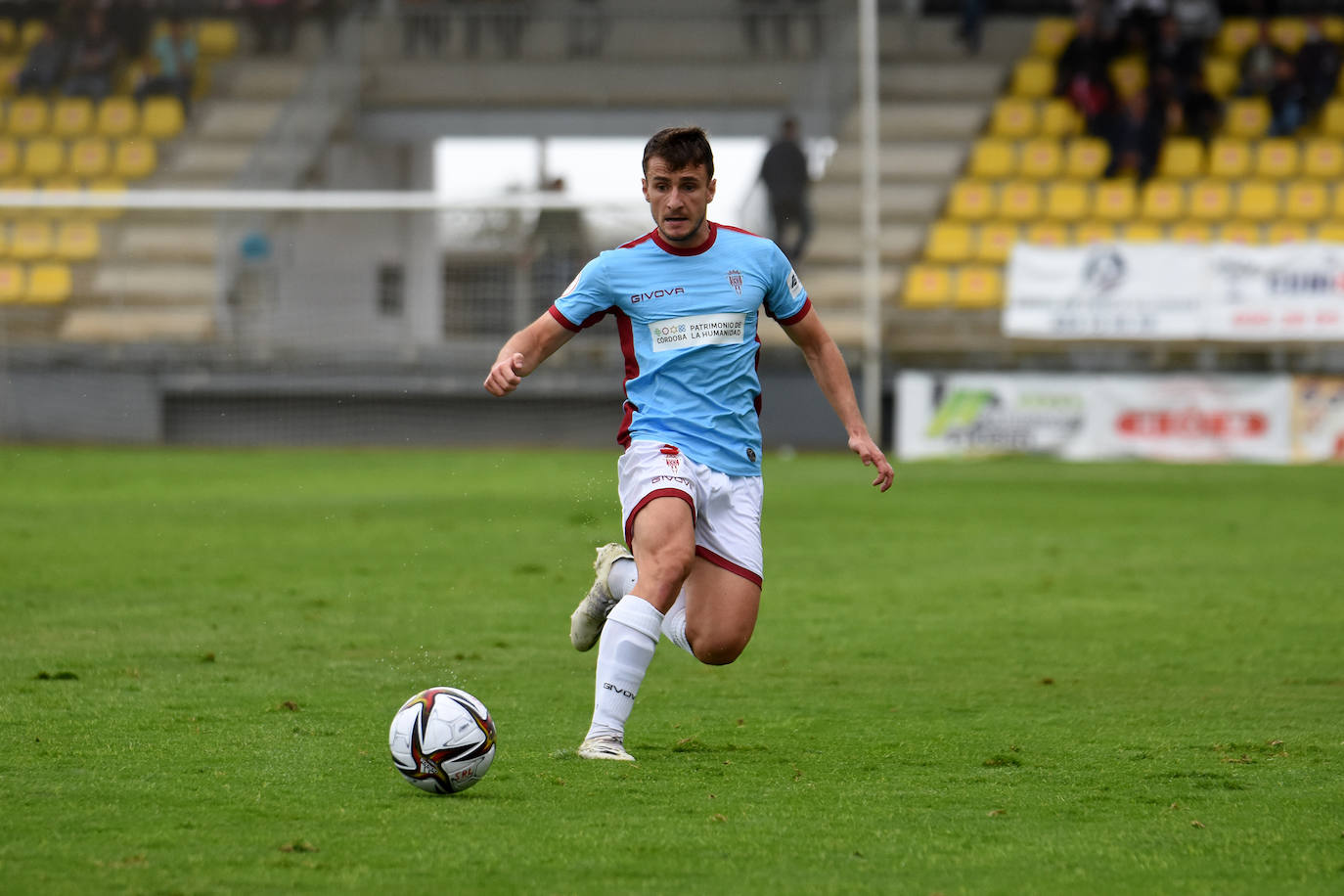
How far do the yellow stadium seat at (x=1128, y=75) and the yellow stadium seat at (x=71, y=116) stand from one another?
15.8 m

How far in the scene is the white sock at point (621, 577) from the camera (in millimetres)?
5789

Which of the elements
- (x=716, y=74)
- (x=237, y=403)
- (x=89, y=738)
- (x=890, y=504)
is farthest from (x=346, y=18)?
(x=89, y=738)

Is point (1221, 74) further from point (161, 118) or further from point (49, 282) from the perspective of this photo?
point (49, 282)

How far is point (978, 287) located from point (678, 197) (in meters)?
20.0

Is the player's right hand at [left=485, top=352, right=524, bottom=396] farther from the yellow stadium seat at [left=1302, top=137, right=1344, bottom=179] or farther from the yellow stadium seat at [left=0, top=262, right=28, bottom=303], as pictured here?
the yellow stadium seat at [left=1302, top=137, right=1344, bottom=179]

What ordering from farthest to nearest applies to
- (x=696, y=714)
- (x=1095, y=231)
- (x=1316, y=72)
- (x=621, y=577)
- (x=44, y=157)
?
(x=44, y=157) < (x=1316, y=72) < (x=1095, y=231) < (x=696, y=714) < (x=621, y=577)

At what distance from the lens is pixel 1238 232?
25250 millimetres

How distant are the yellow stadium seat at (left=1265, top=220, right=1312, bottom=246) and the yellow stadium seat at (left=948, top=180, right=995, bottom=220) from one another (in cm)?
397

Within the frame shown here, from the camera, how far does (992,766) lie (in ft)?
16.4

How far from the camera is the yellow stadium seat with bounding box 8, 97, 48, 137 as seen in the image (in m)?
27.3

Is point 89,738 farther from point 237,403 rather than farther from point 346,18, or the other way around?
point 346,18

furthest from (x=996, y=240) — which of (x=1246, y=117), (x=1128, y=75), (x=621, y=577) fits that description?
(x=621, y=577)

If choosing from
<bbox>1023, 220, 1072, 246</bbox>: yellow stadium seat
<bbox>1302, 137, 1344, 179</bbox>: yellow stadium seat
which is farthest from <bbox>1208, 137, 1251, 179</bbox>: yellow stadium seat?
<bbox>1023, 220, 1072, 246</bbox>: yellow stadium seat

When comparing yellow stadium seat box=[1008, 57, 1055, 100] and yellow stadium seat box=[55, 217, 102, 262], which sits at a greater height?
yellow stadium seat box=[1008, 57, 1055, 100]
